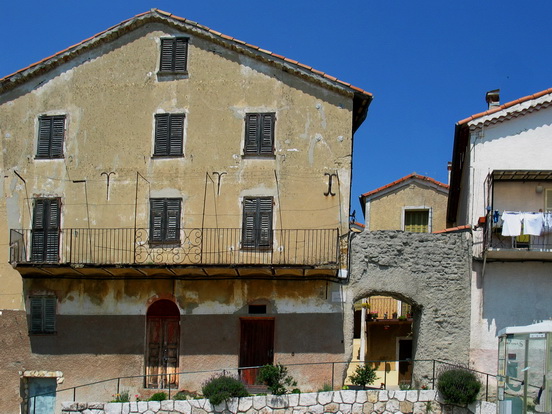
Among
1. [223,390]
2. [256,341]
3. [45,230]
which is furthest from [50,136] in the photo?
[223,390]

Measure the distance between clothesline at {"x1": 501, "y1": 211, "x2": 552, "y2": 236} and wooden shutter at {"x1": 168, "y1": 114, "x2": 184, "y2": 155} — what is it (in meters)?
11.0

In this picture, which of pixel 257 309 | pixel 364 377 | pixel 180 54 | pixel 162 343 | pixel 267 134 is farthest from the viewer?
pixel 180 54

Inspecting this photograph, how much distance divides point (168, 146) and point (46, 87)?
5.24 m

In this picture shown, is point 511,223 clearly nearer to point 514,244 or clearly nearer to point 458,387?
point 514,244

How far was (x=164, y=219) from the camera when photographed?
94.7ft

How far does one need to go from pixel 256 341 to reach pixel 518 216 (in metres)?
9.46

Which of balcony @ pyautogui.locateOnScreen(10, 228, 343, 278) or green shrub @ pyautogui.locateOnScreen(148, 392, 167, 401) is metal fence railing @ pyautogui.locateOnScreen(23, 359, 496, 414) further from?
balcony @ pyautogui.locateOnScreen(10, 228, 343, 278)

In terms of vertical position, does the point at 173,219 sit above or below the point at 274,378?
above

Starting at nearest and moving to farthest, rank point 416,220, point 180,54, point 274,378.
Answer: point 274,378 < point 180,54 < point 416,220

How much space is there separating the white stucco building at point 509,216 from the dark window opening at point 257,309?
22.3ft

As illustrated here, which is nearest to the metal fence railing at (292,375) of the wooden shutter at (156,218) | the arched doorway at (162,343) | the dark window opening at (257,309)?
the arched doorway at (162,343)

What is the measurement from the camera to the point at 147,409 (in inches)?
1027

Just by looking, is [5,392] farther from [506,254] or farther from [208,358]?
[506,254]

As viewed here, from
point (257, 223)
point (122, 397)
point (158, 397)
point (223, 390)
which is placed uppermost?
point (257, 223)
